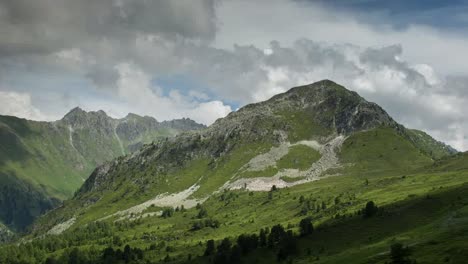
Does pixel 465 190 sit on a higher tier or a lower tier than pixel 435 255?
higher

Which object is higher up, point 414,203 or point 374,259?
point 414,203

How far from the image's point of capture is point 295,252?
591 ft

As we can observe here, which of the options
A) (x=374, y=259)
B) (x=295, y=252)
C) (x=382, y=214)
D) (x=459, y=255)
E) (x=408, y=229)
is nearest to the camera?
(x=459, y=255)

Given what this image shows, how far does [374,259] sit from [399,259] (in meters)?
→ 16.8

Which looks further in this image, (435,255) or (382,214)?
(382,214)

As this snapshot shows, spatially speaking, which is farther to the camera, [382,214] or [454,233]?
[382,214]

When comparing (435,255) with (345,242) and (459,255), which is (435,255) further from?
(345,242)

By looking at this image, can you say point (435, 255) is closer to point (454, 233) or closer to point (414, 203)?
point (454, 233)

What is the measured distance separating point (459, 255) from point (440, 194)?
106 metres

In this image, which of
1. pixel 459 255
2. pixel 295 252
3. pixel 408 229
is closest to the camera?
pixel 459 255

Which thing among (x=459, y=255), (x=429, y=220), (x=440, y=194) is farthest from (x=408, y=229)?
(x=459, y=255)

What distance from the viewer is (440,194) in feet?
645

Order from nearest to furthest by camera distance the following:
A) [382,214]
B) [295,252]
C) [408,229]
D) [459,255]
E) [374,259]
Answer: [459,255] < [374,259] < [408,229] < [295,252] < [382,214]

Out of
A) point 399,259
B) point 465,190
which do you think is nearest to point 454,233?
point 399,259
